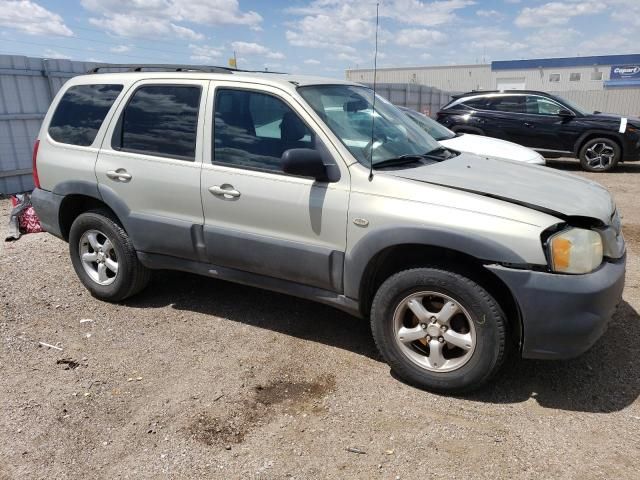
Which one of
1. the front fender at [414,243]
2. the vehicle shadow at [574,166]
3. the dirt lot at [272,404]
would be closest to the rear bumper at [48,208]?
the dirt lot at [272,404]

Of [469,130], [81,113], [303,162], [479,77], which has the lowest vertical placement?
[469,130]

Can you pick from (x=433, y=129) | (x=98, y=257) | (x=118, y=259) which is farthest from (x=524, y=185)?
(x=433, y=129)

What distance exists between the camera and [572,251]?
277 centimetres

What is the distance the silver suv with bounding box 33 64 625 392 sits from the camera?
9.39 feet

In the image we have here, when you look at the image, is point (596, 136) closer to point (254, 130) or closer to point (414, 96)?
point (414, 96)

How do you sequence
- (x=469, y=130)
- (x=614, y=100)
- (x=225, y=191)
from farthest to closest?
(x=614, y=100) → (x=469, y=130) → (x=225, y=191)

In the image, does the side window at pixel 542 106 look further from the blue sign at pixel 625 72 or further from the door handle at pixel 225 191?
the blue sign at pixel 625 72

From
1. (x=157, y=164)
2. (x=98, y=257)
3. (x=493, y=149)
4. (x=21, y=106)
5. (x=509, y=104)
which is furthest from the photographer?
(x=509, y=104)

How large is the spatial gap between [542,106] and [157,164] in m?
10.8

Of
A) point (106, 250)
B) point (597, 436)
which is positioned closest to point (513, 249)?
point (597, 436)

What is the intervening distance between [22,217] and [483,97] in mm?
10345

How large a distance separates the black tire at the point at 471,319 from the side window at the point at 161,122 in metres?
1.80

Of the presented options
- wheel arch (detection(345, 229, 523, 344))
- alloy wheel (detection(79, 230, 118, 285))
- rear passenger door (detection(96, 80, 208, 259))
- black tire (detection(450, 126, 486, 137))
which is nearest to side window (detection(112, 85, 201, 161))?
rear passenger door (detection(96, 80, 208, 259))

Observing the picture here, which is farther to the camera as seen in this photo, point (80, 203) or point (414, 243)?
point (80, 203)
